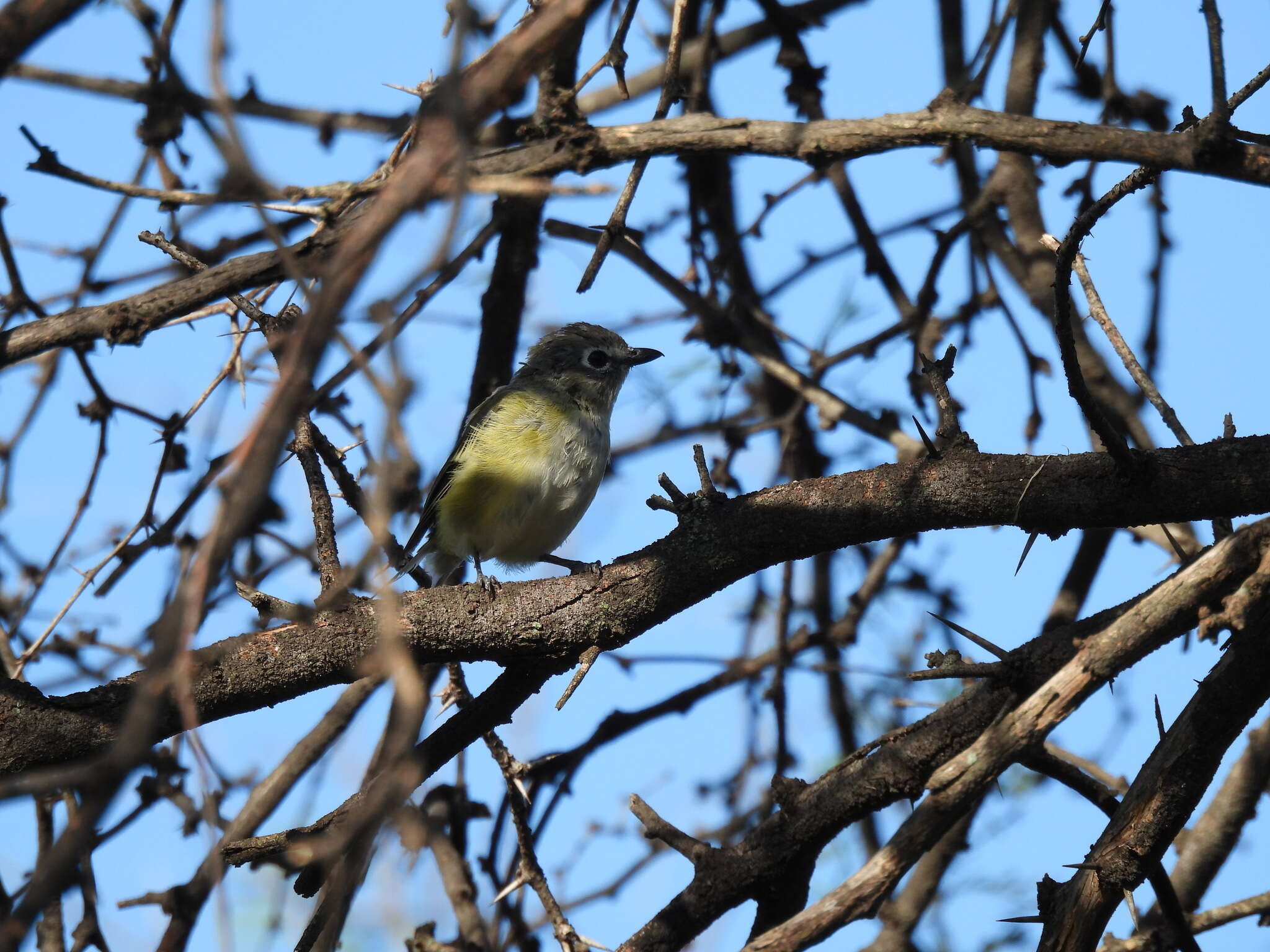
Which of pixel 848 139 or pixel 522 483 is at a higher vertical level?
pixel 522 483

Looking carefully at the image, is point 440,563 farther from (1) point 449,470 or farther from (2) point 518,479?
(2) point 518,479

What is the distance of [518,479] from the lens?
5.41m

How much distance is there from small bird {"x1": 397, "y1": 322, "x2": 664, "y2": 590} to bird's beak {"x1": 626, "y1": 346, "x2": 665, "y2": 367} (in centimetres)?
37

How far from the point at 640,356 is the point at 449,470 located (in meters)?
1.24

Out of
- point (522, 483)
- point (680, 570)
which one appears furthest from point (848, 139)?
point (522, 483)

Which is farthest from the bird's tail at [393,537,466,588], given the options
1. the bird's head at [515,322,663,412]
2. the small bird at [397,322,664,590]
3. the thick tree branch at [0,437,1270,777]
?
the thick tree branch at [0,437,1270,777]

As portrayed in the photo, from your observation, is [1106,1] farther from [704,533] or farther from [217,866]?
[217,866]

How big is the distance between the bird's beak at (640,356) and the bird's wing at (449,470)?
2.69 ft

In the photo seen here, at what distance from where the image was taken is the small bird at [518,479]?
544 centimetres

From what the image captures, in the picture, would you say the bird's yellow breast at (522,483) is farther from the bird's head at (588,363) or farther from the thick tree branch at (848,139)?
the thick tree branch at (848,139)

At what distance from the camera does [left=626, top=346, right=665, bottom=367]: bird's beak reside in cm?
638

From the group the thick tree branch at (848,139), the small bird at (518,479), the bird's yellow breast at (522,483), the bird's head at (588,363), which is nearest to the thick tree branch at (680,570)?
the thick tree branch at (848,139)

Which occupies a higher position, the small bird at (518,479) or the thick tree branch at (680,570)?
the small bird at (518,479)

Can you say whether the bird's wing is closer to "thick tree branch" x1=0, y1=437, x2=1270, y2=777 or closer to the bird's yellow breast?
the bird's yellow breast
